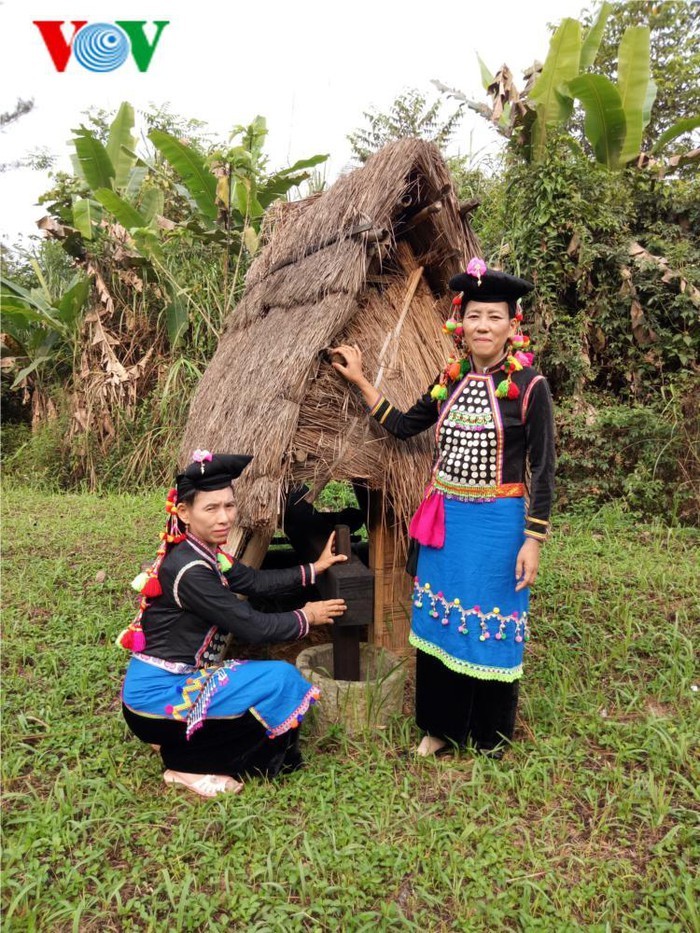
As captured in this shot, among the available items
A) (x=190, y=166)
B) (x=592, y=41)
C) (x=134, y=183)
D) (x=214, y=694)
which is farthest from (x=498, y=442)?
(x=134, y=183)

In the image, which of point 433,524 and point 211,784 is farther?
point 433,524

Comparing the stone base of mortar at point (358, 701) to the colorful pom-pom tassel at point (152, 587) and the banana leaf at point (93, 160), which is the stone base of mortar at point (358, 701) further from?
the banana leaf at point (93, 160)

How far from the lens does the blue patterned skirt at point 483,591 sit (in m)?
2.89

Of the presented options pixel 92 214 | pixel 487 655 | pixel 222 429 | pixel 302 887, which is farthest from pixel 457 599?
pixel 92 214

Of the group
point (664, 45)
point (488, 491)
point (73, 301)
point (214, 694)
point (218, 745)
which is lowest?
point (218, 745)

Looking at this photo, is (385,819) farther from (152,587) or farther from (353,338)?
(353,338)

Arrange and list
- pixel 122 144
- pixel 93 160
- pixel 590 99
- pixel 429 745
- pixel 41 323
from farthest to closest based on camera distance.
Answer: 1. pixel 41 323
2. pixel 122 144
3. pixel 93 160
4. pixel 590 99
5. pixel 429 745

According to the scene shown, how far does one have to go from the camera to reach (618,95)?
23.2 ft

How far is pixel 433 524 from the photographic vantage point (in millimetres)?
3025

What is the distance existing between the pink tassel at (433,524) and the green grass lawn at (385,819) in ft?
3.27

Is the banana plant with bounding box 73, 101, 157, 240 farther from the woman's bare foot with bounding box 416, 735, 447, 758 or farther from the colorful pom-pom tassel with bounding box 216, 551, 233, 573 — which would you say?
the woman's bare foot with bounding box 416, 735, 447, 758

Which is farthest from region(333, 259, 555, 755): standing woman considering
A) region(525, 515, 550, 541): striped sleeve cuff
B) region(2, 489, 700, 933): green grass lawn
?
region(2, 489, 700, 933): green grass lawn

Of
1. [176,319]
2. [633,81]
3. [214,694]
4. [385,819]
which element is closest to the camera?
[385,819]

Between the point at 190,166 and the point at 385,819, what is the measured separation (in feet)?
25.0
